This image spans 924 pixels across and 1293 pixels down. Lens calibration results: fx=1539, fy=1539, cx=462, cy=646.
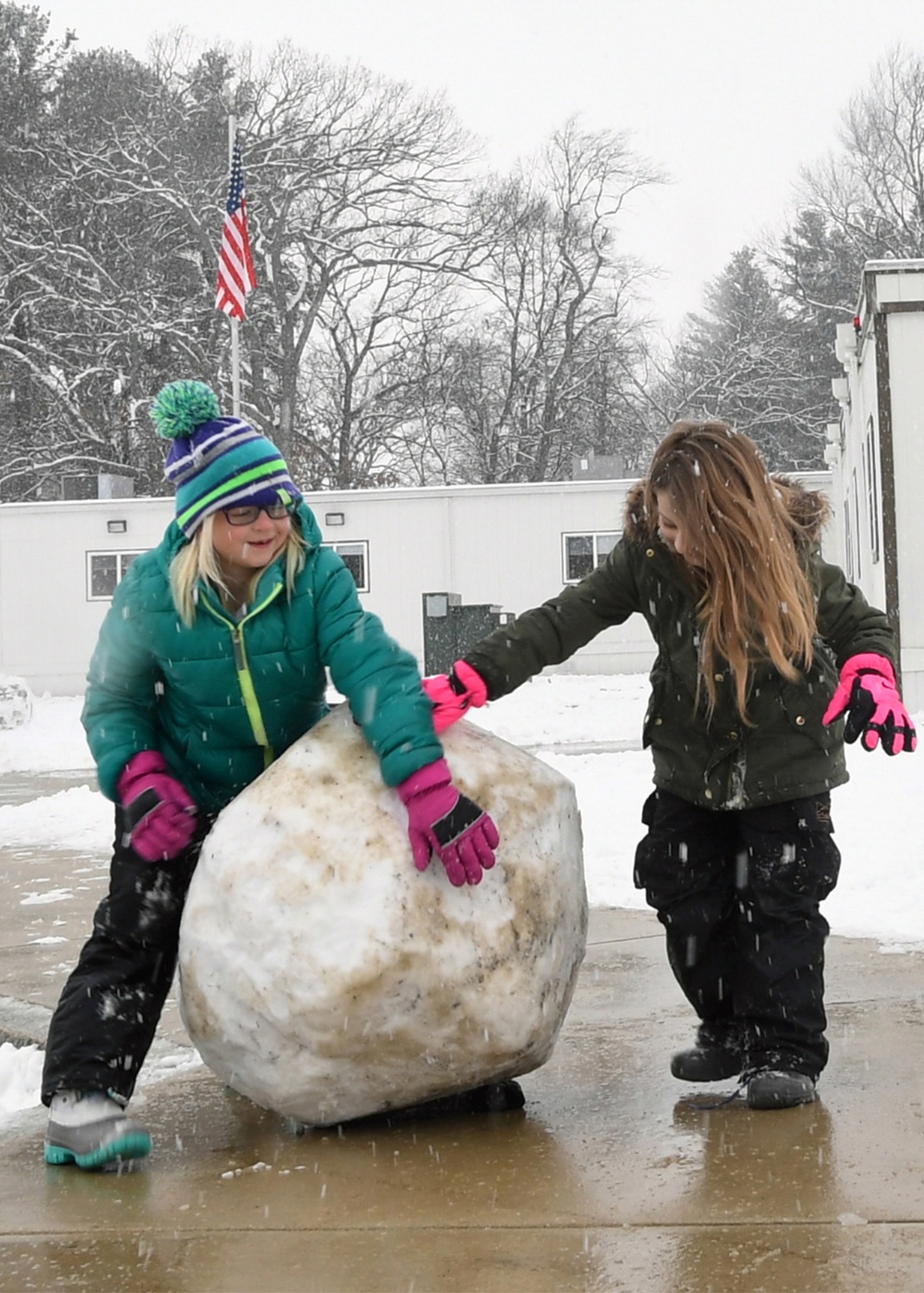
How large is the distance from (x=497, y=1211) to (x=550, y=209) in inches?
1451

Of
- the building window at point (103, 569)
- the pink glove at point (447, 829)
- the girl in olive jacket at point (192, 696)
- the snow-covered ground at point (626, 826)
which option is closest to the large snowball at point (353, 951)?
the pink glove at point (447, 829)

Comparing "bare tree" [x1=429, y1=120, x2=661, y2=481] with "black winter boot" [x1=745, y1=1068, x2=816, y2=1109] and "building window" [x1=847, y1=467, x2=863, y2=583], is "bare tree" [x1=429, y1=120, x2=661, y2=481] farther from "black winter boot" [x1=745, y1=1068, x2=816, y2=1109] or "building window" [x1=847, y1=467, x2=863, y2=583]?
"black winter boot" [x1=745, y1=1068, x2=816, y2=1109]

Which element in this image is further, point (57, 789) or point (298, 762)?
point (57, 789)

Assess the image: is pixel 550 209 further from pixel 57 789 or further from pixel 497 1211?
pixel 497 1211

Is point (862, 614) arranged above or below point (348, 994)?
above

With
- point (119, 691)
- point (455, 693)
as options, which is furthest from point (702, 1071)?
point (119, 691)

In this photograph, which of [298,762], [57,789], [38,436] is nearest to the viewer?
[298,762]

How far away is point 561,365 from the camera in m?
37.2

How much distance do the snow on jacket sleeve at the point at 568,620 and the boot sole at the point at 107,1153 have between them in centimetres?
124

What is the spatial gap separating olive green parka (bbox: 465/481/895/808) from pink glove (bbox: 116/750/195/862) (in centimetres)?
74

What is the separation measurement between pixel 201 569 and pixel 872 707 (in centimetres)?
147

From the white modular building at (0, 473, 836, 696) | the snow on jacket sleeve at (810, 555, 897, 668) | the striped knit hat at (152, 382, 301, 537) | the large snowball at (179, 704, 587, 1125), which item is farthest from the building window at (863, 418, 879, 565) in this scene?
the large snowball at (179, 704, 587, 1125)

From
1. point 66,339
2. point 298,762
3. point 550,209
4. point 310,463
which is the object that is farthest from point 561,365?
point 298,762

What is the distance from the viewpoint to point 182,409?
3.45m
